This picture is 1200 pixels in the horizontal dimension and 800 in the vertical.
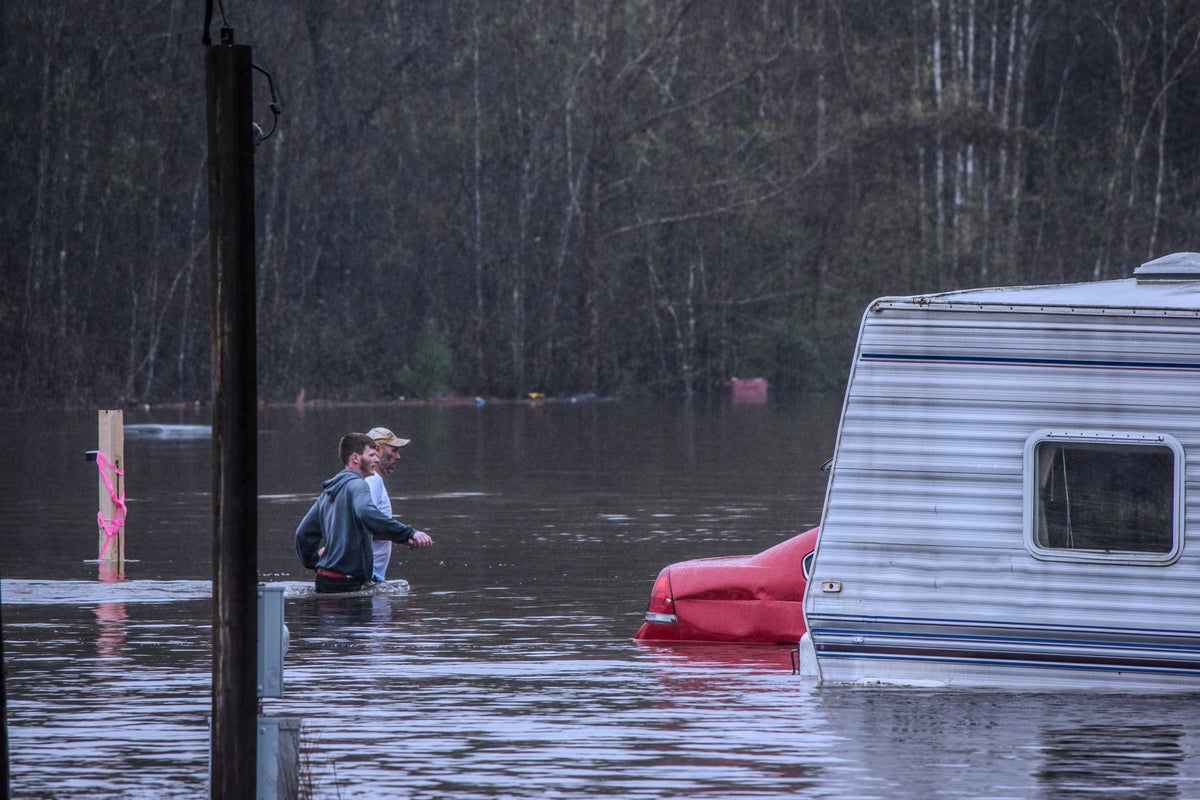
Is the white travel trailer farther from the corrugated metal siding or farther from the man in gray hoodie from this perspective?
the man in gray hoodie

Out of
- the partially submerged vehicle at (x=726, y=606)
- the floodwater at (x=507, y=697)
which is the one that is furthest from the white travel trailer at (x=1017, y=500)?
the partially submerged vehicle at (x=726, y=606)

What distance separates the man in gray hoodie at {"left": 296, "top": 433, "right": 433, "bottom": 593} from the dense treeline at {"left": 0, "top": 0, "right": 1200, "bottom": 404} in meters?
48.3

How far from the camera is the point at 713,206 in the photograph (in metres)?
68.5

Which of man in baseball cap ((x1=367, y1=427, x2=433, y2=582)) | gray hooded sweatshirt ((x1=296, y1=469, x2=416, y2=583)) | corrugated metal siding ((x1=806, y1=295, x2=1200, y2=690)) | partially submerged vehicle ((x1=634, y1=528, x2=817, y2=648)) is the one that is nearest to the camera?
corrugated metal siding ((x1=806, y1=295, x2=1200, y2=690))

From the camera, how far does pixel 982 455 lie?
1126cm

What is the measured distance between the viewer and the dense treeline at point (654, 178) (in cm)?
6744

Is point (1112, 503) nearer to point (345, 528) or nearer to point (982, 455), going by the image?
point (982, 455)

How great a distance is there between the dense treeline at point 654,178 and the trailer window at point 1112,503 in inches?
2129

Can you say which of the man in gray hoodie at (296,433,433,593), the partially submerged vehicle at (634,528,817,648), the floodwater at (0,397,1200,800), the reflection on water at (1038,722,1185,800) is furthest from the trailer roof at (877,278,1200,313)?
the man in gray hoodie at (296,433,433,593)

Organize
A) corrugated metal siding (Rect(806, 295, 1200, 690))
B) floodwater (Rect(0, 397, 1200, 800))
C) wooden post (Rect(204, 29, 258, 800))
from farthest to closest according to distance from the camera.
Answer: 1. corrugated metal siding (Rect(806, 295, 1200, 690))
2. floodwater (Rect(0, 397, 1200, 800))
3. wooden post (Rect(204, 29, 258, 800))

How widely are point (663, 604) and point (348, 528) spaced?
3.25 m

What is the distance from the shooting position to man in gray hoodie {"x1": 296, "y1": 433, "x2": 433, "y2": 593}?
1546cm

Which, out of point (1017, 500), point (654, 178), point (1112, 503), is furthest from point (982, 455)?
point (654, 178)

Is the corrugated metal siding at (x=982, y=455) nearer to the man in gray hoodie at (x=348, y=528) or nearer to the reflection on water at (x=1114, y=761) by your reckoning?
the reflection on water at (x=1114, y=761)
